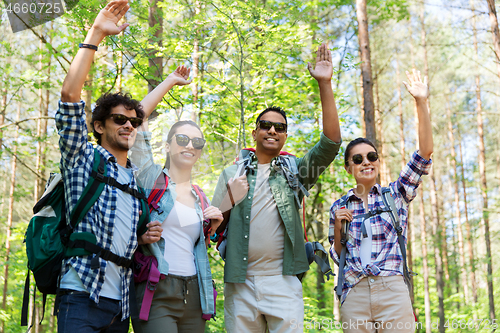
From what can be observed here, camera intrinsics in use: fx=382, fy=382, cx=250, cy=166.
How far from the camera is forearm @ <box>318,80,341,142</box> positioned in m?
3.05

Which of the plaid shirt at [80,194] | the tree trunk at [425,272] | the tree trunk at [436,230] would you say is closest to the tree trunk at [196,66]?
the plaid shirt at [80,194]

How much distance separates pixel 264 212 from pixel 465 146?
2454 centimetres

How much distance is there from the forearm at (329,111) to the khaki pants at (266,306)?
3.98ft

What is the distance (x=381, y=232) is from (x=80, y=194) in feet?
7.70

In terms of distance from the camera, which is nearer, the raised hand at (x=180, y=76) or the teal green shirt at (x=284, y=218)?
the teal green shirt at (x=284, y=218)

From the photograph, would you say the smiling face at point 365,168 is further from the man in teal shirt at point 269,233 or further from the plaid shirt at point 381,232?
the man in teal shirt at point 269,233

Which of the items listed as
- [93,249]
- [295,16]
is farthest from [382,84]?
[93,249]

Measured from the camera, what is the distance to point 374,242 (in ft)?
10.5

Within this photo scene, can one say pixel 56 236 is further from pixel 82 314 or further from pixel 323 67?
pixel 323 67

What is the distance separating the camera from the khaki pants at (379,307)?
9.82 feet

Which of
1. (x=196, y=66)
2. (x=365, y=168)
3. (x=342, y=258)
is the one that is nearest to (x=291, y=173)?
(x=365, y=168)

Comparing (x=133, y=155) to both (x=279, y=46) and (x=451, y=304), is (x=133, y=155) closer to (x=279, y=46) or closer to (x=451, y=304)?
(x=279, y=46)

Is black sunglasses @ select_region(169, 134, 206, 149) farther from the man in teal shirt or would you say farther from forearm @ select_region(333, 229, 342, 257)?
forearm @ select_region(333, 229, 342, 257)

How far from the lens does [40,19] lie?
683 centimetres
